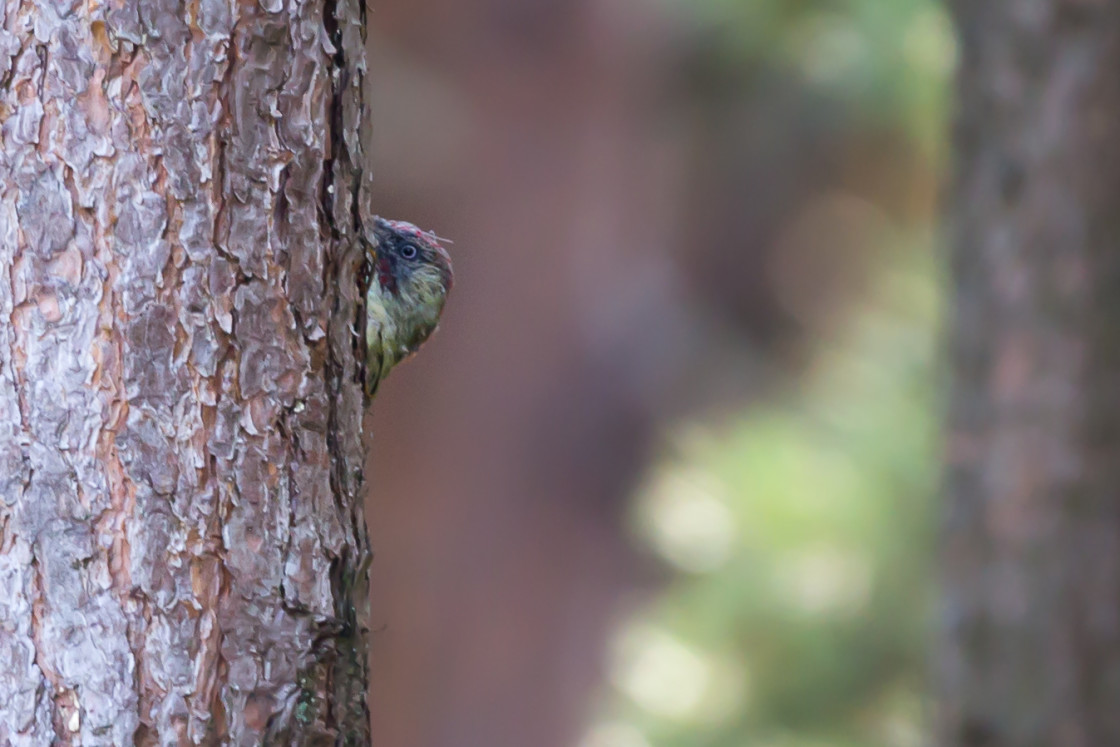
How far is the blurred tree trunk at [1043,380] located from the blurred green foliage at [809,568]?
1.15 meters

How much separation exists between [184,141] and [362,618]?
1.49ft

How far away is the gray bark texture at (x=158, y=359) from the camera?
100 centimetres

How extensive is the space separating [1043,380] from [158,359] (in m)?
1.73

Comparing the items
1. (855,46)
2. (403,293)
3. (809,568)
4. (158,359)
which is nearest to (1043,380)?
(403,293)

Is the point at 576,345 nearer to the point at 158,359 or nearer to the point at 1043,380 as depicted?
the point at 1043,380

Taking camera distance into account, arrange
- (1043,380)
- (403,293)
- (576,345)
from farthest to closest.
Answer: (576,345) < (1043,380) < (403,293)

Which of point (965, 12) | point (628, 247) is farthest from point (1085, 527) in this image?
point (628, 247)

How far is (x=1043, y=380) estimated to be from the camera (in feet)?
7.32

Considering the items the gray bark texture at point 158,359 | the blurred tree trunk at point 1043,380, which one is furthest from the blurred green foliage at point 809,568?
the gray bark texture at point 158,359

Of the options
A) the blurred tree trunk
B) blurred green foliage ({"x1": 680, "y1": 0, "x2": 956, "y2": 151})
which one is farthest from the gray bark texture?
blurred green foliage ({"x1": 680, "y1": 0, "x2": 956, "y2": 151})

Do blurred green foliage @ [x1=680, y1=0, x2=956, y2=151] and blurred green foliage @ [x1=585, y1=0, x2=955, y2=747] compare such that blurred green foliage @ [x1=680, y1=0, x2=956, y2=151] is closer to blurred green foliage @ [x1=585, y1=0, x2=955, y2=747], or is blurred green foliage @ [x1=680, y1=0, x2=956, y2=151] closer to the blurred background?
the blurred background

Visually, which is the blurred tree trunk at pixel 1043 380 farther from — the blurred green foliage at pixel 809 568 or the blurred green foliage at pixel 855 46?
the blurred green foliage at pixel 855 46

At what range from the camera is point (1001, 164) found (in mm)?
2264

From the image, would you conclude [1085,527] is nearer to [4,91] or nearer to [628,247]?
[4,91]
